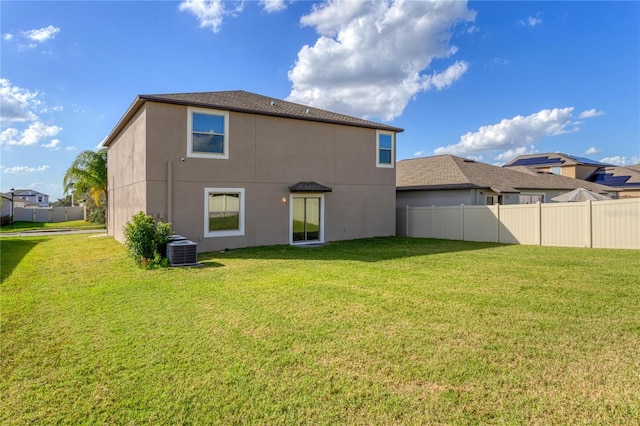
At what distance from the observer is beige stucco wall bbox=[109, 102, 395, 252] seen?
1218cm

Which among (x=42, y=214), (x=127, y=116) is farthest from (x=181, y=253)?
(x=42, y=214)

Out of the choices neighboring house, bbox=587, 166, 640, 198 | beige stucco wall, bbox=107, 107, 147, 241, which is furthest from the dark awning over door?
neighboring house, bbox=587, 166, 640, 198

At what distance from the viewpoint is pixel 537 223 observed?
14555mm

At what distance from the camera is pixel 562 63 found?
1711cm

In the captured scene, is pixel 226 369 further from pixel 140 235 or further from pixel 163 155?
pixel 163 155

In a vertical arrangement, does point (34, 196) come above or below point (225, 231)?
above

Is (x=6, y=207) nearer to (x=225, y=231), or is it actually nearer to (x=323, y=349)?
(x=225, y=231)

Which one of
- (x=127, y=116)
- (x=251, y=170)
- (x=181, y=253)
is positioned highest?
(x=127, y=116)

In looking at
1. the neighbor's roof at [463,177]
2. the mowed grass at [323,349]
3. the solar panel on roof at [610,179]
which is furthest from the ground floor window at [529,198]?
the solar panel on roof at [610,179]

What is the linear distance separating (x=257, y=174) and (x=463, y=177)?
41.5 feet

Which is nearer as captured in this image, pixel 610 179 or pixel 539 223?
pixel 539 223

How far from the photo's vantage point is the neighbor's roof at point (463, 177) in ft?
67.9

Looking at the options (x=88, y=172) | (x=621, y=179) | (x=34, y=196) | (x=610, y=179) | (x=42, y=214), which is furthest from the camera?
(x=34, y=196)

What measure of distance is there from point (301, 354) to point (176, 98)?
1101 cm
